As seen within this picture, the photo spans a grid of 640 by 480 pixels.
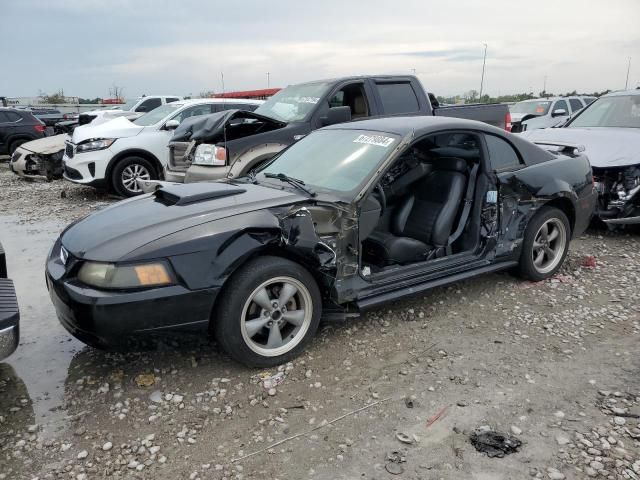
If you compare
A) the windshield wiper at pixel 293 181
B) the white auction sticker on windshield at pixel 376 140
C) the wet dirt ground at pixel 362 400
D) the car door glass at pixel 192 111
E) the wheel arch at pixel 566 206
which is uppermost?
the car door glass at pixel 192 111

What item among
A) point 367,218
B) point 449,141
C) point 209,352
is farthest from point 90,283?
point 449,141

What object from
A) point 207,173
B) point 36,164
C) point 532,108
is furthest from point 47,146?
point 532,108

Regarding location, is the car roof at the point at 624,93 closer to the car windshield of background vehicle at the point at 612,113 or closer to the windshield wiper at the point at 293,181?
the car windshield of background vehicle at the point at 612,113

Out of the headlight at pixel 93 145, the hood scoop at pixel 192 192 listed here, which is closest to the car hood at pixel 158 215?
the hood scoop at pixel 192 192

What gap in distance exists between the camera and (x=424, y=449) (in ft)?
8.09

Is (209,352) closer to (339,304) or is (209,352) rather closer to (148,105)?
(339,304)

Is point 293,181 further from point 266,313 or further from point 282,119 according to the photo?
point 282,119

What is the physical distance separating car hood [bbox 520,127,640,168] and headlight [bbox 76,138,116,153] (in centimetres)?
670

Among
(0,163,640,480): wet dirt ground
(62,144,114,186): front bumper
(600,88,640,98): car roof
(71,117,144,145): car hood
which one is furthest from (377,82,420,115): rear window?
(62,144,114,186): front bumper

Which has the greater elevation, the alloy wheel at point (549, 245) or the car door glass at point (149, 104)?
the car door glass at point (149, 104)

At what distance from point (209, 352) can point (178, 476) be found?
1.14 meters

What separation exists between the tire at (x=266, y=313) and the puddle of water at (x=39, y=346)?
102cm

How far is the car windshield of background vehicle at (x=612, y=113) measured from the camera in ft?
22.4

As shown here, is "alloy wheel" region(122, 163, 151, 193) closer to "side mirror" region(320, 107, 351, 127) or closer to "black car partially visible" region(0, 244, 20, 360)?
"side mirror" region(320, 107, 351, 127)
